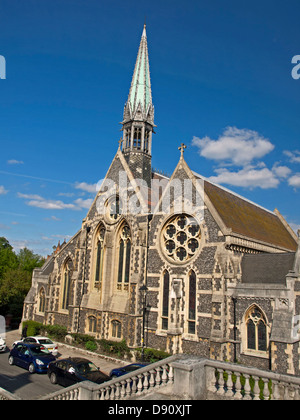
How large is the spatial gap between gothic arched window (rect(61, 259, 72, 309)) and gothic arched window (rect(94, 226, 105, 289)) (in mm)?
4337

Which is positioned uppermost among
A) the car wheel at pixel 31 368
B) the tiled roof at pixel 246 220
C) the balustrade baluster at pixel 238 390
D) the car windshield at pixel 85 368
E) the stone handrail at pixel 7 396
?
the tiled roof at pixel 246 220

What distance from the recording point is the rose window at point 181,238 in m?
21.9

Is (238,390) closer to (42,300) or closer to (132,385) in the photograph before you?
(132,385)

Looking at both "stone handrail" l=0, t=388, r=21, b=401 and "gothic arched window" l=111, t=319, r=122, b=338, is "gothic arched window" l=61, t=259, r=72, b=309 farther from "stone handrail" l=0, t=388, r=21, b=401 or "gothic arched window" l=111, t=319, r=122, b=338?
"stone handrail" l=0, t=388, r=21, b=401

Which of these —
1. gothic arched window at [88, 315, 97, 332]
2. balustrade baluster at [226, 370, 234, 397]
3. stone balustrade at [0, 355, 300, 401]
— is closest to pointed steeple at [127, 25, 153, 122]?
→ gothic arched window at [88, 315, 97, 332]

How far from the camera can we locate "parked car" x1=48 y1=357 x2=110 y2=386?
1608 centimetres

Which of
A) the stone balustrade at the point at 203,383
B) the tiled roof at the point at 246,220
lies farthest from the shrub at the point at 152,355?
the stone balustrade at the point at 203,383

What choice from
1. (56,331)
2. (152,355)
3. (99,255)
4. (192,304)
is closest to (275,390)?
(192,304)

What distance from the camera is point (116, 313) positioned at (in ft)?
82.3

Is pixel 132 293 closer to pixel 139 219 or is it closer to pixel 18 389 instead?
pixel 139 219

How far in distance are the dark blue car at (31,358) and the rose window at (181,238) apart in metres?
9.69

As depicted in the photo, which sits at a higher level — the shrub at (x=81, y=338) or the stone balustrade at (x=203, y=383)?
the stone balustrade at (x=203, y=383)

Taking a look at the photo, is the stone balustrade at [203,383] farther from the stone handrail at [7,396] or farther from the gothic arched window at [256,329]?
the gothic arched window at [256,329]

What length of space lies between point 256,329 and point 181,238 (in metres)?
7.11
